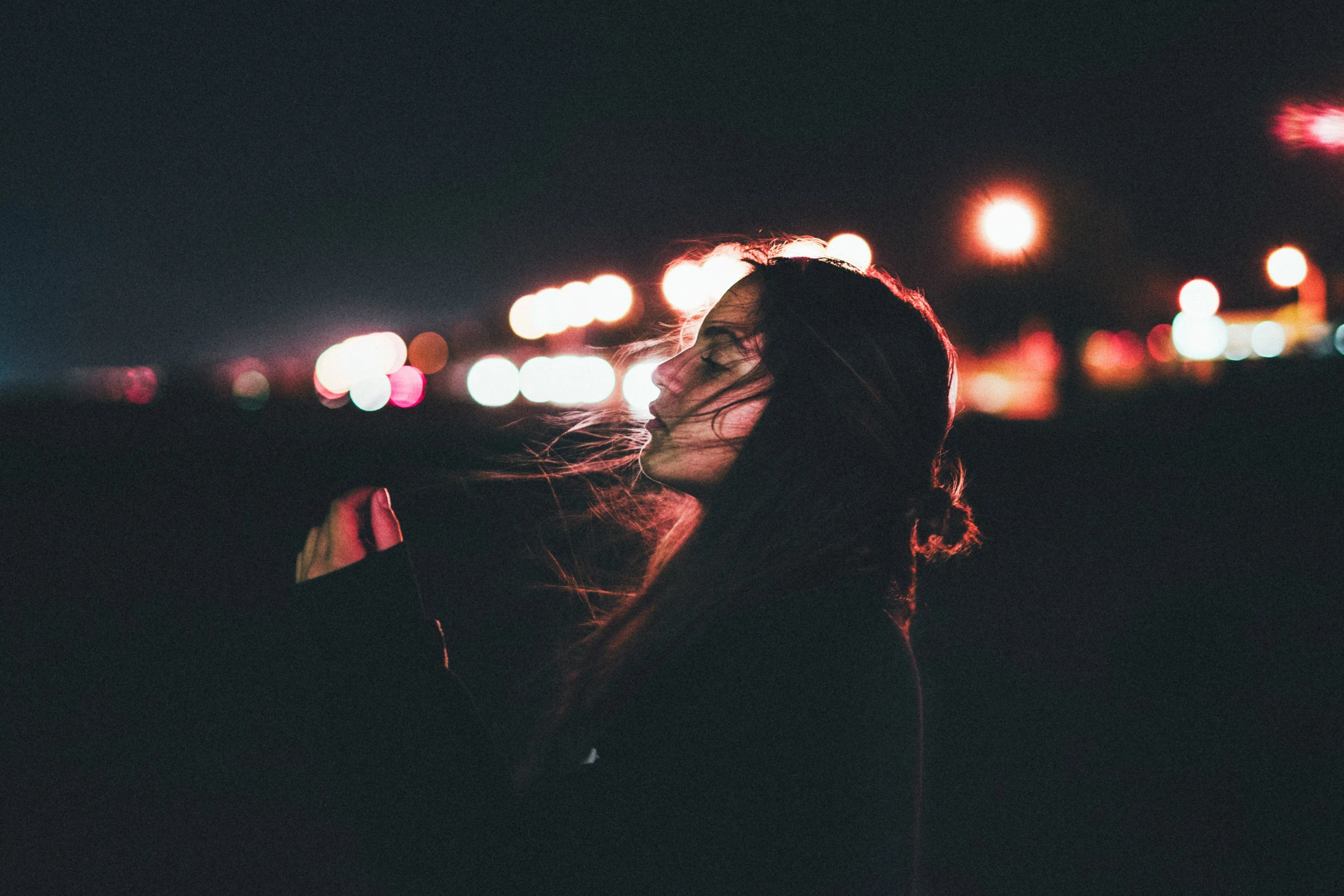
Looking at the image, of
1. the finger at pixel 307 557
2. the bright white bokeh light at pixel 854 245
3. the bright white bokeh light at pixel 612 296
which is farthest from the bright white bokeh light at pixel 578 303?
the finger at pixel 307 557

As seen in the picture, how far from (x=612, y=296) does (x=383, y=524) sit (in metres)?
15.2

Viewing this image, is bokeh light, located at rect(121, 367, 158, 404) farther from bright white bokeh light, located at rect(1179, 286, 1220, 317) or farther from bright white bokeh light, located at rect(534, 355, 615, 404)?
bright white bokeh light, located at rect(1179, 286, 1220, 317)

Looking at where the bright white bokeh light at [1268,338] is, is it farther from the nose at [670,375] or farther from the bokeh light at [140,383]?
the bokeh light at [140,383]

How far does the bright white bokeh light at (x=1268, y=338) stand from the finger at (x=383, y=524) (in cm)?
4984

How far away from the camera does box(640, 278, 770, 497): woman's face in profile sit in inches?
53.3

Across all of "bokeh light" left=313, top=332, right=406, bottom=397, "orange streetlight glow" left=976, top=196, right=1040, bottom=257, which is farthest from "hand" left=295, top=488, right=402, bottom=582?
"bokeh light" left=313, top=332, right=406, bottom=397

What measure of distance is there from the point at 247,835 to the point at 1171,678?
214 inches

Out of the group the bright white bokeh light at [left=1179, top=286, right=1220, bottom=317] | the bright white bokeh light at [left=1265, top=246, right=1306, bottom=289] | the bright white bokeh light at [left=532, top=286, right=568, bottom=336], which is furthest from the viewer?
the bright white bokeh light at [left=1179, top=286, right=1220, bottom=317]

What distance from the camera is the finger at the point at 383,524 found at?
47.4 inches

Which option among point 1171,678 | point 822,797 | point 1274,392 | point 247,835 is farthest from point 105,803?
point 1274,392

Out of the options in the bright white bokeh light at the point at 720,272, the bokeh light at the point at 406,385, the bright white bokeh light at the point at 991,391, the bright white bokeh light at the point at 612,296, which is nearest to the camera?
the bright white bokeh light at the point at 720,272

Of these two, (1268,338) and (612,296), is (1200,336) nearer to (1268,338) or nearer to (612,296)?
(1268,338)

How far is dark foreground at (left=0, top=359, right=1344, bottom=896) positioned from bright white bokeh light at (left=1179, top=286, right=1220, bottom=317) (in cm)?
2027

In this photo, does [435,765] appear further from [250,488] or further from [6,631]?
[250,488]
